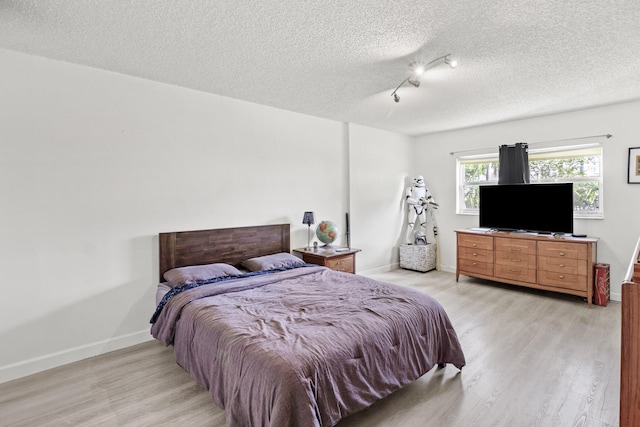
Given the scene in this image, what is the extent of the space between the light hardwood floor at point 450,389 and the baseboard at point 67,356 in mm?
64

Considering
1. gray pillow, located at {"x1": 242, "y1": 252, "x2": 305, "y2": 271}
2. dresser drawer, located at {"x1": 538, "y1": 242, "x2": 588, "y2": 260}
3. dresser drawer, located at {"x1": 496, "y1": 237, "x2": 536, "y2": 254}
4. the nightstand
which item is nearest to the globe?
the nightstand

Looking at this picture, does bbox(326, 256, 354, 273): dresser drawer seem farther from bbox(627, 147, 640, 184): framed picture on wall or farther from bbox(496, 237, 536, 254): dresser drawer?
bbox(627, 147, 640, 184): framed picture on wall

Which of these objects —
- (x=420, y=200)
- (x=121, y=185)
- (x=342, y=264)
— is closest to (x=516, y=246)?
(x=420, y=200)

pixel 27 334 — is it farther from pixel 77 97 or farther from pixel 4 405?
pixel 77 97

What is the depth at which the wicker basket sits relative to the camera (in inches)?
214

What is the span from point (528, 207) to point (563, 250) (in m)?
0.69

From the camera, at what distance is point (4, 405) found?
2.14 meters

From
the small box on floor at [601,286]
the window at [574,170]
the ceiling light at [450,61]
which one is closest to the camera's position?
the ceiling light at [450,61]

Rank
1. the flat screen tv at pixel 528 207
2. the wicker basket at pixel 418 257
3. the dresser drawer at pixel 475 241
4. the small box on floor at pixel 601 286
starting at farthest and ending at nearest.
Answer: the wicker basket at pixel 418 257 → the dresser drawer at pixel 475 241 → the flat screen tv at pixel 528 207 → the small box on floor at pixel 601 286

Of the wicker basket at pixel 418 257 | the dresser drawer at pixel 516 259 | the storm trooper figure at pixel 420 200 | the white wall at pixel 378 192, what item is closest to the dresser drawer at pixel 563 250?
the dresser drawer at pixel 516 259

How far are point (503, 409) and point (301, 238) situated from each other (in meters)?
2.85

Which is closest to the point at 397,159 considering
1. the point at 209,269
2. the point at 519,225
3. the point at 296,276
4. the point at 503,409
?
the point at 519,225

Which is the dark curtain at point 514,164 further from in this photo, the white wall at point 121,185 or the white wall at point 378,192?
the white wall at point 378,192

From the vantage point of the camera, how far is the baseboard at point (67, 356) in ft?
8.07
